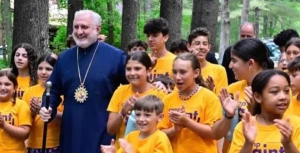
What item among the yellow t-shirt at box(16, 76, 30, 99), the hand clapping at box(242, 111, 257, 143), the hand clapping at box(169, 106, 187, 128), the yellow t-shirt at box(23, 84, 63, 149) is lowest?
the yellow t-shirt at box(23, 84, 63, 149)

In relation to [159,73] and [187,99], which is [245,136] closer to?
[187,99]

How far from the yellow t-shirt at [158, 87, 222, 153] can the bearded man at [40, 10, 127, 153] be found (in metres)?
0.96

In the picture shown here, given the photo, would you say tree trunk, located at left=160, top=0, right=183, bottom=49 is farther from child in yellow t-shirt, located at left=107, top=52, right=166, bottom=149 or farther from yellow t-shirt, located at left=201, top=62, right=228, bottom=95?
child in yellow t-shirt, located at left=107, top=52, right=166, bottom=149

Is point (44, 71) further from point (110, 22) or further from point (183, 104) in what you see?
point (110, 22)

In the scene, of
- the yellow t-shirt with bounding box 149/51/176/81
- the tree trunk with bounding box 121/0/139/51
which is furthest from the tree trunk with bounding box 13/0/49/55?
the tree trunk with bounding box 121/0/139/51

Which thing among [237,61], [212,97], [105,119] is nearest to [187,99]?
[212,97]

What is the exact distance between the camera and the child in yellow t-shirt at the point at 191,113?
5301mm

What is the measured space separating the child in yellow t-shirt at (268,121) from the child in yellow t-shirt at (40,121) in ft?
9.01

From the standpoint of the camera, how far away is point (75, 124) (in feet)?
20.4

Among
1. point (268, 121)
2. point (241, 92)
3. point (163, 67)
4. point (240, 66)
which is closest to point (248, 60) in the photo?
point (240, 66)

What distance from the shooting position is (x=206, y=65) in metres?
7.29

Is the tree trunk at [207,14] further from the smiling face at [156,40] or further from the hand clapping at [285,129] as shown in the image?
the hand clapping at [285,129]

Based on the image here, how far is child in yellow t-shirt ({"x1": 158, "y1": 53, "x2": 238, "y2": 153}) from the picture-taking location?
5.30m

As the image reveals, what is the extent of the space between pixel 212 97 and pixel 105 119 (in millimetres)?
1374
